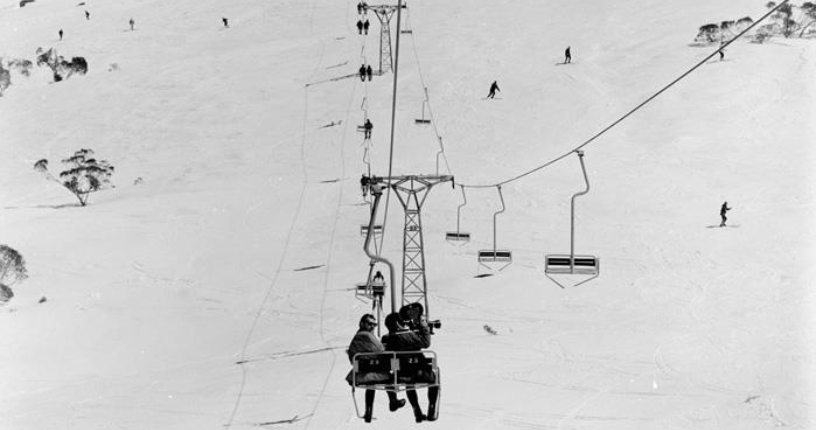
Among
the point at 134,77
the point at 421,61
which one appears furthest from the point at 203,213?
the point at 134,77

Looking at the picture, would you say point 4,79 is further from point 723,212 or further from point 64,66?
point 723,212

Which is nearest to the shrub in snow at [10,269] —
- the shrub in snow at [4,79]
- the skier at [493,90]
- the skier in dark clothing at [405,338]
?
the skier in dark clothing at [405,338]

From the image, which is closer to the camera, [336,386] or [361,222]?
[336,386]

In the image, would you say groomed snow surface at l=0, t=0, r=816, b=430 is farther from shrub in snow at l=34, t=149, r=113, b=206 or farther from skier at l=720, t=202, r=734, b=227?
skier at l=720, t=202, r=734, b=227

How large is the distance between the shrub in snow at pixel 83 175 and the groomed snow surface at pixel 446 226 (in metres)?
0.77

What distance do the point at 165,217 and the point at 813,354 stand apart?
82.0 feet

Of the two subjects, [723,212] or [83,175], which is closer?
[723,212]

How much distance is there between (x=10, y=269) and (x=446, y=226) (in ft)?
46.1

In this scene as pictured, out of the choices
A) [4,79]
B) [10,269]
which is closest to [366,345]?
[10,269]

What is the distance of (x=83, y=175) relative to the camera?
46.2 meters

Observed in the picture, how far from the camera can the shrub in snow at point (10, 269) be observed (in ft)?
106

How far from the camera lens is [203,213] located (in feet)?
127

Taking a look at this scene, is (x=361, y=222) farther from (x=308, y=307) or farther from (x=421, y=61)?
(x=421, y=61)

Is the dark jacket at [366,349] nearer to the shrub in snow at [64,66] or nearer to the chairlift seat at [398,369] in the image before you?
the chairlift seat at [398,369]
